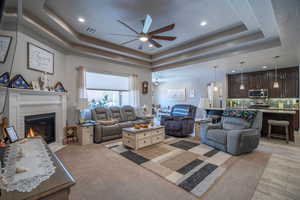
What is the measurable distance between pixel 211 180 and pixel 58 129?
3925 millimetres

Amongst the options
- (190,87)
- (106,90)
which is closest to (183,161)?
(106,90)

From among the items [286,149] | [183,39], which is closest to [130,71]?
[183,39]

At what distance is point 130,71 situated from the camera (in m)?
5.88

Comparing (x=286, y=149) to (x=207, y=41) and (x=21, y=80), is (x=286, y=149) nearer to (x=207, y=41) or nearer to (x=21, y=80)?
(x=207, y=41)

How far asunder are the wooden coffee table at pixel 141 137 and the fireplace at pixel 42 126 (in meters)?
1.99

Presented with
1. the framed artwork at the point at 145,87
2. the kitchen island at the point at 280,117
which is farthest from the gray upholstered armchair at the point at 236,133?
the framed artwork at the point at 145,87

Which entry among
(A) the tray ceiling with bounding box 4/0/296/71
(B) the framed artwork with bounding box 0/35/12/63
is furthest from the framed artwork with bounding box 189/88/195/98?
(B) the framed artwork with bounding box 0/35/12/63

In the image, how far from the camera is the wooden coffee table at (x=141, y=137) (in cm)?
336

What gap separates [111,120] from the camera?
4523 mm

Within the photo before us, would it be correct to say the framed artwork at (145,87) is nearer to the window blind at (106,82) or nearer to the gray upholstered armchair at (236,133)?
the window blind at (106,82)

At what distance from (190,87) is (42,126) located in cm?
735

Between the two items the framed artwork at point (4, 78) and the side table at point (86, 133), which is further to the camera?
the side table at point (86, 133)

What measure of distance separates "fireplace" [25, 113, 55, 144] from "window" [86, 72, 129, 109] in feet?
4.59

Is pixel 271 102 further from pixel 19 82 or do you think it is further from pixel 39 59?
pixel 19 82
